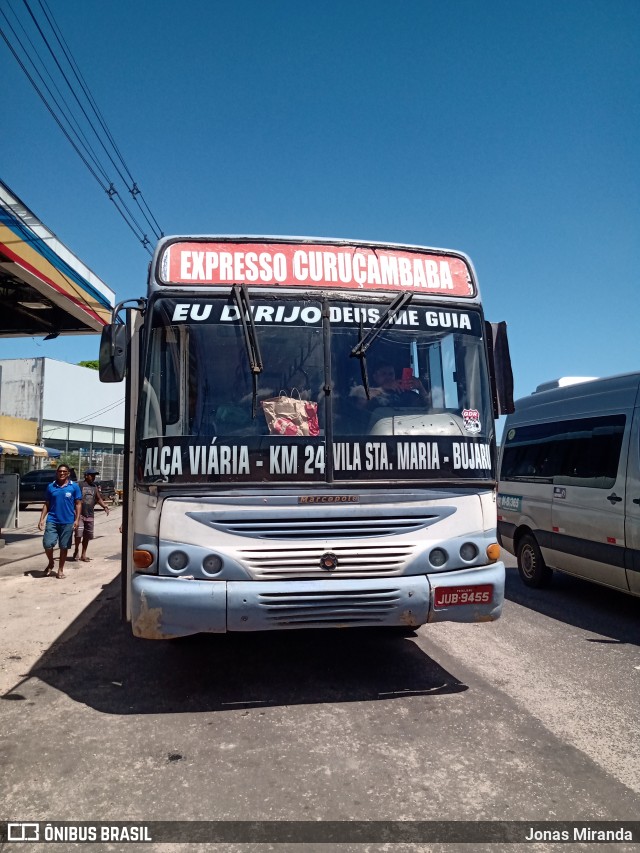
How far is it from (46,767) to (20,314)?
11.4 meters

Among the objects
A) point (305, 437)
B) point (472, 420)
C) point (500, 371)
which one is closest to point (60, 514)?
point (305, 437)

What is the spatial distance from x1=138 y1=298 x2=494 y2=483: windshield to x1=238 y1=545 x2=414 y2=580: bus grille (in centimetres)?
49

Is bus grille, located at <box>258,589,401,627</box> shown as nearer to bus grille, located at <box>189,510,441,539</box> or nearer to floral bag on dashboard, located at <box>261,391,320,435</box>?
bus grille, located at <box>189,510,441,539</box>

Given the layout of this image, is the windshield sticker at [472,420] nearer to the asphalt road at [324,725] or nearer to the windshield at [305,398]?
the windshield at [305,398]

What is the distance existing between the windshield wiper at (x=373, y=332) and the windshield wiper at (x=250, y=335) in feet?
2.38

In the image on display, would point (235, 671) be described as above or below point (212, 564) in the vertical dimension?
below

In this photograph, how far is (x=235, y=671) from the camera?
5.10 meters

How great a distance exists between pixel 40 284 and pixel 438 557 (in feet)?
28.5

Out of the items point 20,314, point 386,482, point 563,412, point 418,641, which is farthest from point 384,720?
point 20,314

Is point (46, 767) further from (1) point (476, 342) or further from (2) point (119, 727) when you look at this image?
(1) point (476, 342)

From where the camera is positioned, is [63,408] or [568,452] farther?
[63,408]

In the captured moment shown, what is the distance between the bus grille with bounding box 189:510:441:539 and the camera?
4.21 meters

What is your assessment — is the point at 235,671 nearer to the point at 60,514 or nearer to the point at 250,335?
the point at 250,335

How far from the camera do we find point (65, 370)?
39250 mm
